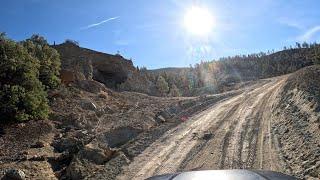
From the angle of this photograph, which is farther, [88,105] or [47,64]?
[47,64]

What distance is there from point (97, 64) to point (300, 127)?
93.4 feet

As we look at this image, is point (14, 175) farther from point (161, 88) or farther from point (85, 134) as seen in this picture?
point (161, 88)

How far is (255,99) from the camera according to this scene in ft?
88.7

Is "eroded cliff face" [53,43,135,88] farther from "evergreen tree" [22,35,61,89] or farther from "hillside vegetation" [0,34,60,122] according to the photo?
"hillside vegetation" [0,34,60,122]

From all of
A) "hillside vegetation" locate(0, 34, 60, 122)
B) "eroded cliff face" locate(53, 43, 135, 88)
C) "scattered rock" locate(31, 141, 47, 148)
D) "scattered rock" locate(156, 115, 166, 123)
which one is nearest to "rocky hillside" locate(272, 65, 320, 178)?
"scattered rock" locate(156, 115, 166, 123)

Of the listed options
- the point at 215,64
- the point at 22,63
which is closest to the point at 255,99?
the point at 22,63

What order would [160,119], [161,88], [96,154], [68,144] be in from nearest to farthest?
1. [96,154]
2. [68,144]
3. [160,119]
4. [161,88]

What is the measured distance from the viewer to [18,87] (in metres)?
21.2

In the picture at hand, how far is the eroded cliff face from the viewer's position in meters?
37.4

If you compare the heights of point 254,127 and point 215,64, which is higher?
point 215,64

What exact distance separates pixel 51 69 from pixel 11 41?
16.9ft

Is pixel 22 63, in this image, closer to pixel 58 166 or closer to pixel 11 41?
pixel 11 41

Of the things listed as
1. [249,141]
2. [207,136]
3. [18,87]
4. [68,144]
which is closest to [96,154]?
[68,144]

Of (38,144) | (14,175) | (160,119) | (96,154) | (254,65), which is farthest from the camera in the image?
(254,65)
